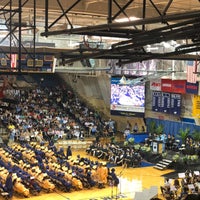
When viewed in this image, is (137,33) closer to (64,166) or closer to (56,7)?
(56,7)

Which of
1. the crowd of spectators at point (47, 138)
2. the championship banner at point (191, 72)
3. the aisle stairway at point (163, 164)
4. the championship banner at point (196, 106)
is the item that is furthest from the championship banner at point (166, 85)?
the aisle stairway at point (163, 164)

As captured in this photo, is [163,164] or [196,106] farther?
[196,106]

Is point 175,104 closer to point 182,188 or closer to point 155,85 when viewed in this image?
point 155,85

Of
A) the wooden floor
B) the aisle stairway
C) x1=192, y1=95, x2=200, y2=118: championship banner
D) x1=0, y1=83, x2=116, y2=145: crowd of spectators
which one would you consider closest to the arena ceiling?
the wooden floor

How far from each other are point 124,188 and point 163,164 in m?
5.69

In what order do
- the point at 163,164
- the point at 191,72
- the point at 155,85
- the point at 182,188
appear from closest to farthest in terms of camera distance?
the point at 182,188 < the point at 163,164 < the point at 191,72 < the point at 155,85

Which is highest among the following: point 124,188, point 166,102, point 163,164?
point 166,102

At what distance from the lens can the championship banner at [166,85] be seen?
28.8m

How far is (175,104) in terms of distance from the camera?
29.0m

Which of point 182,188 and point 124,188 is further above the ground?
point 182,188

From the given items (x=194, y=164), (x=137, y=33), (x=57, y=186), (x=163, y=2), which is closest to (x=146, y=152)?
(x=194, y=164)

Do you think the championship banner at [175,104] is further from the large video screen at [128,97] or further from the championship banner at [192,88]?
the large video screen at [128,97]

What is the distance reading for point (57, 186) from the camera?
62.7 feet

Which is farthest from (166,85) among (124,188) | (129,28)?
(129,28)
